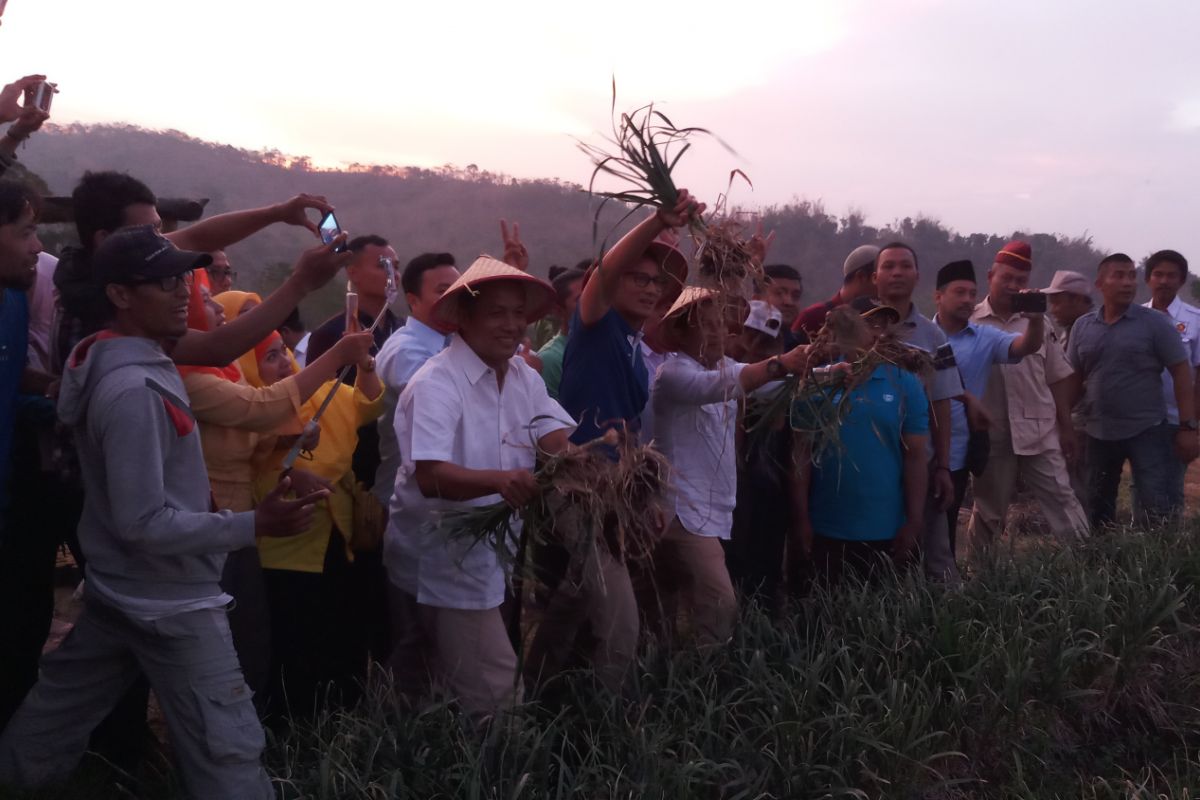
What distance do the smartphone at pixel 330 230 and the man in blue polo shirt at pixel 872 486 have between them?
281 centimetres

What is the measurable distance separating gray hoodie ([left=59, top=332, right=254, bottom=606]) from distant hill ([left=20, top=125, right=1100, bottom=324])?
54.2ft

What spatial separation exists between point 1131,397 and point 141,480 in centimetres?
680

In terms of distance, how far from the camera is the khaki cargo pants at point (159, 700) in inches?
123

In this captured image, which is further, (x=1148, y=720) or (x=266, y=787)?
(x=1148, y=720)

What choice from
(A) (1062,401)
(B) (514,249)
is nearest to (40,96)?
(B) (514,249)

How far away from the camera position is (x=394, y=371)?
471cm

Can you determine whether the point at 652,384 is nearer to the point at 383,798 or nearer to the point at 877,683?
the point at 877,683

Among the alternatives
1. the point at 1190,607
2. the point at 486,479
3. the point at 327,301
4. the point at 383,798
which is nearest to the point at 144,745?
the point at 383,798

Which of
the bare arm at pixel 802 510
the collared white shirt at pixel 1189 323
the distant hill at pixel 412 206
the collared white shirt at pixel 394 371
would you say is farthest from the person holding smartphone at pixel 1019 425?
the distant hill at pixel 412 206

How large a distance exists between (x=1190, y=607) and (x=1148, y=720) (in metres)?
1.07

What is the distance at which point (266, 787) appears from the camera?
3.22 m

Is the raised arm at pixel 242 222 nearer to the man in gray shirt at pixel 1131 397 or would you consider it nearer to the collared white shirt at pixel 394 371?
the collared white shirt at pixel 394 371

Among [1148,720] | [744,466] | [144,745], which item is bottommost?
[144,745]

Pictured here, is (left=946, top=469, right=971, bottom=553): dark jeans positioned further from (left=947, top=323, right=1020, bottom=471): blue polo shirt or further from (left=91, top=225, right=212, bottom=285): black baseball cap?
(left=91, top=225, right=212, bottom=285): black baseball cap
